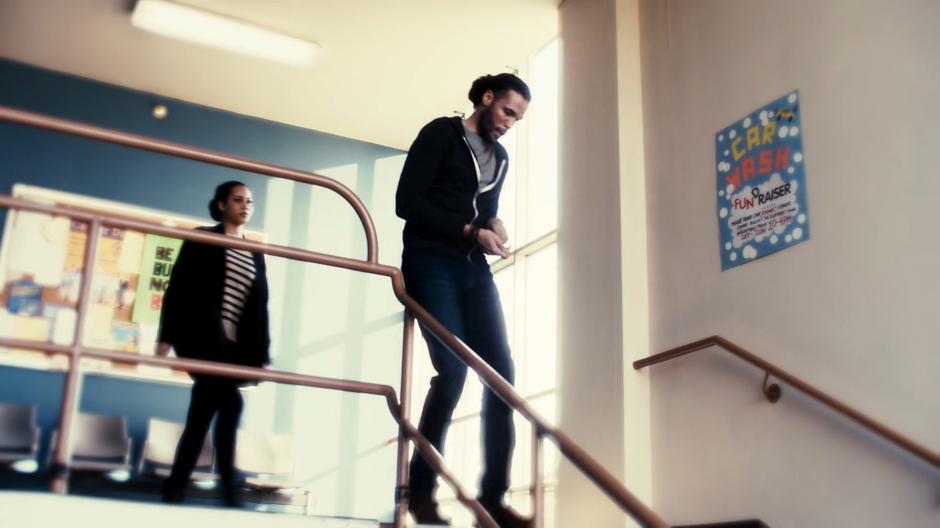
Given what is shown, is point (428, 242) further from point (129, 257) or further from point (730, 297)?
point (129, 257)

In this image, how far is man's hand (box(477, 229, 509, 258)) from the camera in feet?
9.20

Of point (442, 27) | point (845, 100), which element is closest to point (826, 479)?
point (845, 100)

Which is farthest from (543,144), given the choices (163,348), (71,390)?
(71,390)

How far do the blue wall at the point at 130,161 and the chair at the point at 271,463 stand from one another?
0.38m

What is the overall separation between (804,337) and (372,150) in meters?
5.17

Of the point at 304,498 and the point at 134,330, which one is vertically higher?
the point at 134,330

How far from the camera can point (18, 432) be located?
5945mm

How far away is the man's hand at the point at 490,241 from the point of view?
280cm

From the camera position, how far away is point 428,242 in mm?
2834

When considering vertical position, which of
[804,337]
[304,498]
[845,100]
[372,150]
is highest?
[372,150]

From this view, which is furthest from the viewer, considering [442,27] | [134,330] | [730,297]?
[134,330]

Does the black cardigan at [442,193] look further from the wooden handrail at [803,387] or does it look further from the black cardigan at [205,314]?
the wooden handrail at [803,387]

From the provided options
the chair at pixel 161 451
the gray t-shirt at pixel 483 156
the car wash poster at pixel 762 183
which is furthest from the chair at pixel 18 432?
the car wash poster at pixel 762 183

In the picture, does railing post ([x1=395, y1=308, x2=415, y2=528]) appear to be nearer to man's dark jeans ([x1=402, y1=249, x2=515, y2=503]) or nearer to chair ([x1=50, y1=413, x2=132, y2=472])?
man's dark jeans ([x1=402, y1=249, x2=515, y2=503])
